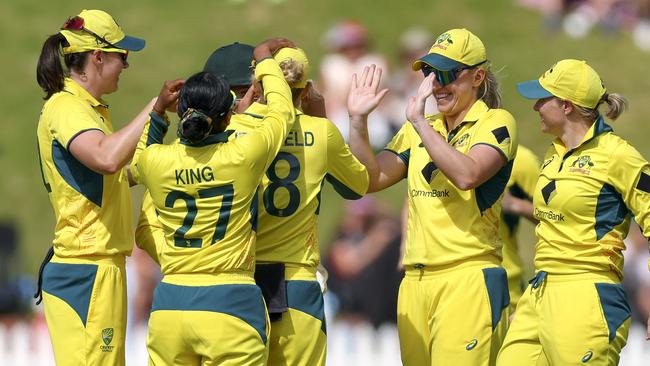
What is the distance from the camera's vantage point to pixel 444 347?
6664 mm

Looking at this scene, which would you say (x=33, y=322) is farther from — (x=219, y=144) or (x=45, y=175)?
(x=219, y=144)

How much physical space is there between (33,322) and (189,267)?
840cm

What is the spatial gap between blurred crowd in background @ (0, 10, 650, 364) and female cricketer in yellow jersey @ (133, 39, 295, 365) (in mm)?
5587

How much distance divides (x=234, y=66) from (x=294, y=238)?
1.07 meters

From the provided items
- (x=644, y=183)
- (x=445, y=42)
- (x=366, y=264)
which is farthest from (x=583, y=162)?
(x=366, y=264)

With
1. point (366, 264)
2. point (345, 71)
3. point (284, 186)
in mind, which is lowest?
point (366, 264)

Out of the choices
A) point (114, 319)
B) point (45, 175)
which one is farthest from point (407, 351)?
point (45, 175)

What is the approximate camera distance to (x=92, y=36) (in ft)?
22.8

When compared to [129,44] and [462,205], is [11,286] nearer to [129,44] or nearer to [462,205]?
[129,44]

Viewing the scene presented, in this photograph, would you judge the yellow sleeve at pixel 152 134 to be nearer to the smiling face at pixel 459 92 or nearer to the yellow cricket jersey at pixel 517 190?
the smiling face at pixel 459 92

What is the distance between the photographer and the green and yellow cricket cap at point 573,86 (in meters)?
6.71

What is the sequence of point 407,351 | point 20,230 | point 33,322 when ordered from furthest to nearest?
1. point 20,230
2. point 33,322
3. point 407,351

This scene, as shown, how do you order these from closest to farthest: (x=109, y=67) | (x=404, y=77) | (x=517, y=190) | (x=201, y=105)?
(x=201, y=105), (x=109, y=67), (x=517, y=190), (x=404, y=77)

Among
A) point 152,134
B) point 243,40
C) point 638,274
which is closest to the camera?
point 152,134
